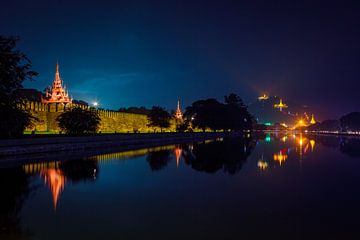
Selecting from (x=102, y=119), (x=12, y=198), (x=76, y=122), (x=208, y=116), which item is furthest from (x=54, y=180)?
(x=208, y=116)

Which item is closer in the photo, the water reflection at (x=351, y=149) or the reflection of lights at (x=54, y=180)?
the reflection of lights at (x=54, y=180)

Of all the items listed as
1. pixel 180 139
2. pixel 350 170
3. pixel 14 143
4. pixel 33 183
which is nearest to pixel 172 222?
pixel 33 183

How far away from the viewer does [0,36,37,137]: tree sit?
2214cm

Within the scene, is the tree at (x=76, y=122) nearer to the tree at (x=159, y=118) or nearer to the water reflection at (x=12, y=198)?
the water reflection at (x=12, y=198)

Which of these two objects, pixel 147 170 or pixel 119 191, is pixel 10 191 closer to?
pixel 119 191

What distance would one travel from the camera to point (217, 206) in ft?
29.5

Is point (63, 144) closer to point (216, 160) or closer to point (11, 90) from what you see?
point (11, 90)


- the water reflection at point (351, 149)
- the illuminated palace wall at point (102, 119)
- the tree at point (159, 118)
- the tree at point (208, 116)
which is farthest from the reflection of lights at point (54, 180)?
the tree at point (208, 116)

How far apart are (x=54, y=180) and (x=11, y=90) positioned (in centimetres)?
1370

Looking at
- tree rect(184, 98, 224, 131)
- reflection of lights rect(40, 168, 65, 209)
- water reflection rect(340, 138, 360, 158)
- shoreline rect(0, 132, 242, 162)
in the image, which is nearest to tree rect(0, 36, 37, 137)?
shoreline rect(0, 132, 242, 162)

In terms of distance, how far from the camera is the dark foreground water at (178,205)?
22.5 feet

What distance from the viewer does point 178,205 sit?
361 inches

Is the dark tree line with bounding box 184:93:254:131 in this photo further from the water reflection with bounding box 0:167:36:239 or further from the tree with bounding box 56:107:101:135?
the water reflection with bounding box 0:167:36:239

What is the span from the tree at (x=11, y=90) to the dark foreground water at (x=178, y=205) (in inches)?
326
